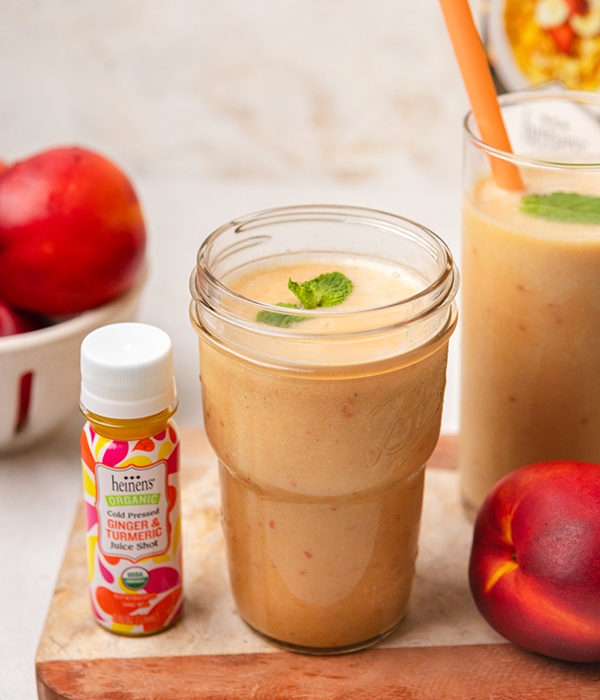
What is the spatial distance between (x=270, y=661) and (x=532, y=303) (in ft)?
1.15

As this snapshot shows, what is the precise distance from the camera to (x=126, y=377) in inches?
29.8

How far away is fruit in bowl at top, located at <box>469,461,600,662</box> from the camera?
0.76 m

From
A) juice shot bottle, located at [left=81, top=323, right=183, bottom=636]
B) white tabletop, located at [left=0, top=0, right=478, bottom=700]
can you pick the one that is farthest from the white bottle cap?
white tabletop, located at [left=0, top=0, right=478, bottom=700]

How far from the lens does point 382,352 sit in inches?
28.4

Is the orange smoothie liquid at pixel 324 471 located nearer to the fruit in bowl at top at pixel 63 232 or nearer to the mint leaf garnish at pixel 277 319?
the mint leaf garnish at pixel 277 319

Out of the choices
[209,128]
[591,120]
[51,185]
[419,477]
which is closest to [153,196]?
[209,128]

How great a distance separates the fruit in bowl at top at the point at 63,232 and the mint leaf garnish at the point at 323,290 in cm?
33

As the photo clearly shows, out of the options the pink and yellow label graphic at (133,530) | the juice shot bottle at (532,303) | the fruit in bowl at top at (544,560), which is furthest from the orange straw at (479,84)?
the pink and yellow label graphic at (133,530)

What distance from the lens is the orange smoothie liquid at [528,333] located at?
85 cm

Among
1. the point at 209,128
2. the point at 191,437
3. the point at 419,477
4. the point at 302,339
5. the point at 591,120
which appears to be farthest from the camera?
the point at 209,128

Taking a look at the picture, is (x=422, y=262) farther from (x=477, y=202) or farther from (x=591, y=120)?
(x=591, y=120)

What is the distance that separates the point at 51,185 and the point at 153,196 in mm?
677

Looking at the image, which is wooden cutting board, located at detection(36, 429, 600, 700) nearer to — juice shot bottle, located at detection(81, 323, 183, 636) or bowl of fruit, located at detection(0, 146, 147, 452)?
juice shot bottle, located at detection(81, 323, 183, 636)

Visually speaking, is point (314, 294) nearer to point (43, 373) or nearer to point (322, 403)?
point (322, 403)
